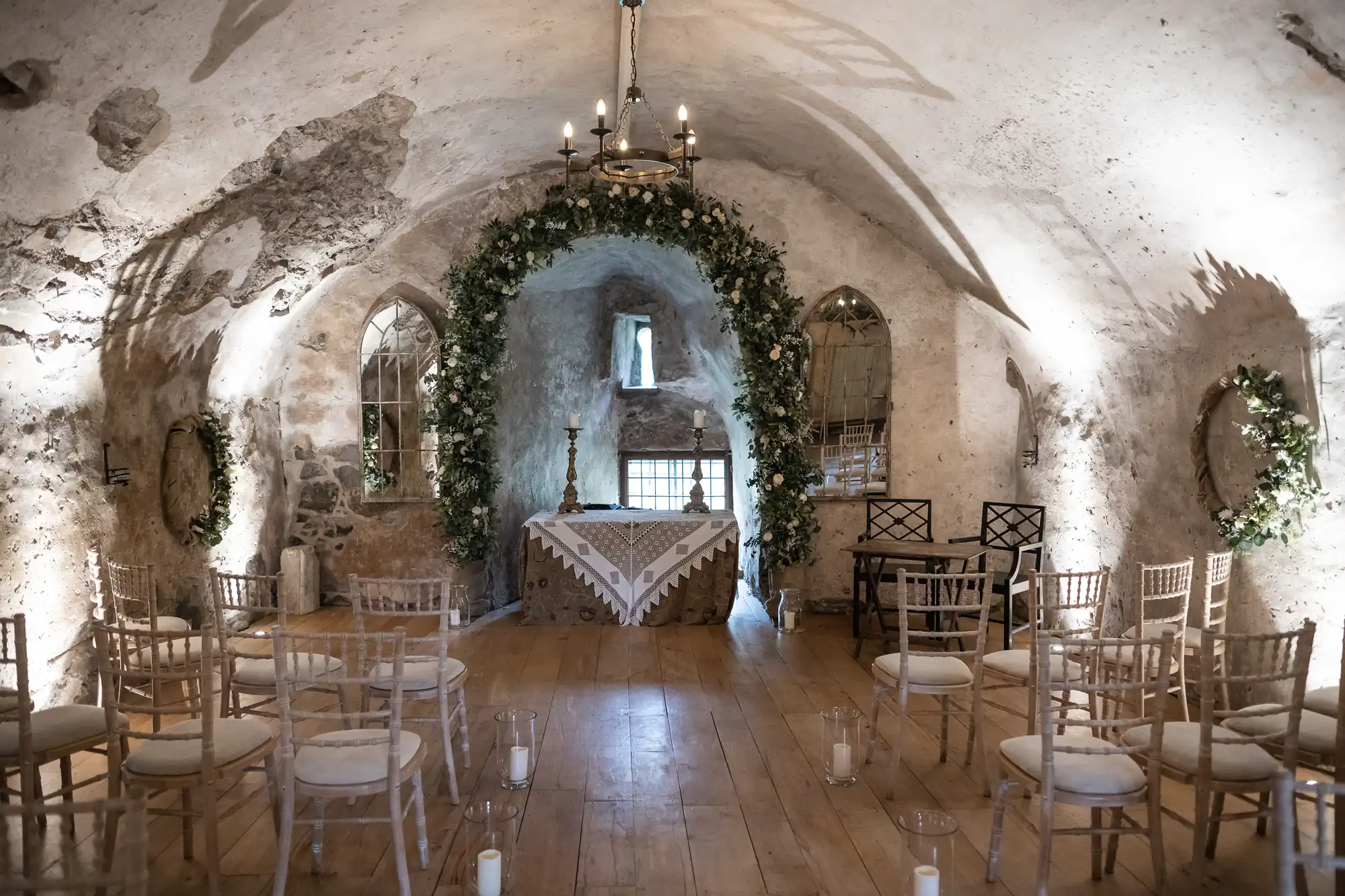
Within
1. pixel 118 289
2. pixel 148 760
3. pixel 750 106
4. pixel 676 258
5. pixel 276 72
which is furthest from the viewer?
pixel 676 258

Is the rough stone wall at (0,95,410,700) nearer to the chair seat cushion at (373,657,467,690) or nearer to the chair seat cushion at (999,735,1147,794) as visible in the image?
the chair seat cushion at (373,657,467,690)

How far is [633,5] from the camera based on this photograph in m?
5.14

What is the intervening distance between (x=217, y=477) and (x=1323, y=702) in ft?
22.2

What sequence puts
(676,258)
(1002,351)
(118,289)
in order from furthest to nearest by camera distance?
(676,258) → (1002,351) → (118,289)

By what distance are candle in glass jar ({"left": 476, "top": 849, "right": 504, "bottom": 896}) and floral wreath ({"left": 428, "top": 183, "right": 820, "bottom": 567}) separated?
Answer: 4639 mm

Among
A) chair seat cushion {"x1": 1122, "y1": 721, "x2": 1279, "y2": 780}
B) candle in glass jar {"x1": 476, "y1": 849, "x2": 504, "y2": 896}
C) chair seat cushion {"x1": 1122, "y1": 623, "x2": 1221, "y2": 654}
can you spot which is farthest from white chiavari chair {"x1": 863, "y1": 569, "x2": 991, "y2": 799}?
candle in glass jar {"x1": 476, "y1": 849, "x2": 504, "y2": 896}

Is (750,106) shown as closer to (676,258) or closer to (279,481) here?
(676,258)

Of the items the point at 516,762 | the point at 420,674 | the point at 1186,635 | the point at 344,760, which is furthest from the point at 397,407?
the point at 1186,635

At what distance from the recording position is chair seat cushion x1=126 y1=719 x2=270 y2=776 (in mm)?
3412

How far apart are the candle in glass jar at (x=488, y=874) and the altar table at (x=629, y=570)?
4.21 m

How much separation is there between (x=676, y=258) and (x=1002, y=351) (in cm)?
283

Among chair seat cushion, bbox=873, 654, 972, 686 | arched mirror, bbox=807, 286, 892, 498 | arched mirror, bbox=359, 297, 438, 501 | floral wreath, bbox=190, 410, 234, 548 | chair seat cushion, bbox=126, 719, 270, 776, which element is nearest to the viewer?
chair seat cushion, bbox=126, 719, 270, 776

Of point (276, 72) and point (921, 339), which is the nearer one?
point (276, 72)

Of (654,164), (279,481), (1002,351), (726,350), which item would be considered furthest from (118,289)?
(1002,351)
